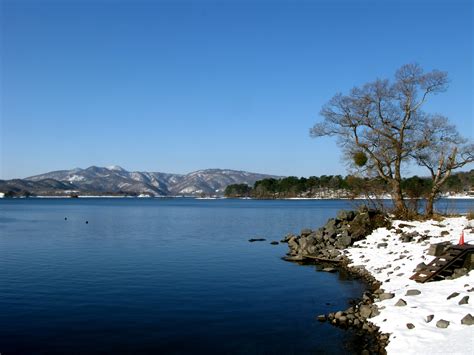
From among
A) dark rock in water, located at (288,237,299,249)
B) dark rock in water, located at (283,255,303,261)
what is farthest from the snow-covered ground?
dark rock in water, located at (288,237,299,249)

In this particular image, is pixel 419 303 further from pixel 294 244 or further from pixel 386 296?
pixel 294 244

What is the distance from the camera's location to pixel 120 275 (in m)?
27.6

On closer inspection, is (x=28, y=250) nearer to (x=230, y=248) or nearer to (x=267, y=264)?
(x=230, y=248)

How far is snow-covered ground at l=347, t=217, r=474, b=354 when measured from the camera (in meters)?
13.2

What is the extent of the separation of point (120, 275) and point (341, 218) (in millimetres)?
21844

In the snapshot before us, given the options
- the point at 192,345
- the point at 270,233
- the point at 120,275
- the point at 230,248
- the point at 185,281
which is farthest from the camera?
the point at 270,233

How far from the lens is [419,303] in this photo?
1681 cm

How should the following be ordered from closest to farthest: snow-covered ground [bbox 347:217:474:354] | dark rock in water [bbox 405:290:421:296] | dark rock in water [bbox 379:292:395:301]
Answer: snow-covered ground [bbox 347:217:474:354] → dark rock in water [bbox 405:290:421:296] → dark rock in water [bbox 379:292:395:301]

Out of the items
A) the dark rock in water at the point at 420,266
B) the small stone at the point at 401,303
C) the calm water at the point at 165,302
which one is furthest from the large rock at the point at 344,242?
the small stone at the point at 401,303

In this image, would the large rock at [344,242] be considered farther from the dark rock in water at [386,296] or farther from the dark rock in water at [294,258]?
the dark rock in water at [386,296]

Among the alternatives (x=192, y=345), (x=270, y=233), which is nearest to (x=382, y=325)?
(x=192, y=345)

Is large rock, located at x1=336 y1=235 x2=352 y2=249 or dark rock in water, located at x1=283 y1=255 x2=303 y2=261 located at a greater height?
large rock, located at x1=336 y1=235 x2=352 y2=249

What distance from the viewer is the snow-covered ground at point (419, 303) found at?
13.2 metres

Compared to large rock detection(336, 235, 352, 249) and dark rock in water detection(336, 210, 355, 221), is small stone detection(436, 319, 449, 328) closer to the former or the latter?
large rock detection(336, 235, 352, 249)
